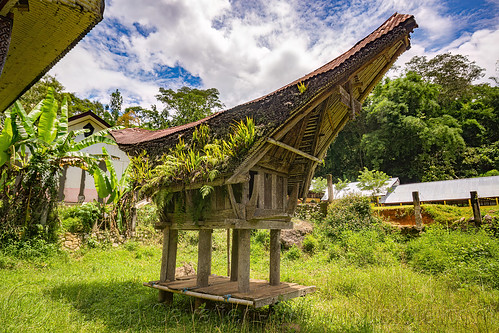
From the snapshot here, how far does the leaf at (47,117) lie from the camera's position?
927cm

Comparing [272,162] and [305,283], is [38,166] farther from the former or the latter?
[305,283]

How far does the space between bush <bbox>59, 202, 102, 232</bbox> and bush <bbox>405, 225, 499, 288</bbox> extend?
12.1 m

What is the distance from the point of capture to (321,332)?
4.50m

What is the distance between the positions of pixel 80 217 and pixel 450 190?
21802mm

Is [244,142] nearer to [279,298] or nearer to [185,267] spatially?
[279,298]

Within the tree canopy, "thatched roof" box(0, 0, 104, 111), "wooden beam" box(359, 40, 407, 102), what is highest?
the tree canopy

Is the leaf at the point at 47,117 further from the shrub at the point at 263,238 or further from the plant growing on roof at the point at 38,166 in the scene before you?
the shrub at the point at 263,238

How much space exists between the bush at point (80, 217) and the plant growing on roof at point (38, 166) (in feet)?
2.75

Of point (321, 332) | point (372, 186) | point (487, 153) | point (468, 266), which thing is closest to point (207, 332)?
point (321, 332)

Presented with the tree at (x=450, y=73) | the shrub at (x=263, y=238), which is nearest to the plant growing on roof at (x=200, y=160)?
the shrub at (x=263, y=238)

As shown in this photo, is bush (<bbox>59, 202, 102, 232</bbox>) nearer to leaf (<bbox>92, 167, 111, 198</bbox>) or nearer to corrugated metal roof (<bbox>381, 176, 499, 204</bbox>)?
leaf (<bbox>92, 167, 111, 198</bbox>)

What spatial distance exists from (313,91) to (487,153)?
30.7m

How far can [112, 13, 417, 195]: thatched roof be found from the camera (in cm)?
491

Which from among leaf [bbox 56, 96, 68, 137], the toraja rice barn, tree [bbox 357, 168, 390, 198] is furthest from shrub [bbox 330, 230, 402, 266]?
leaf [bbox 56, 96, 68, 137]
